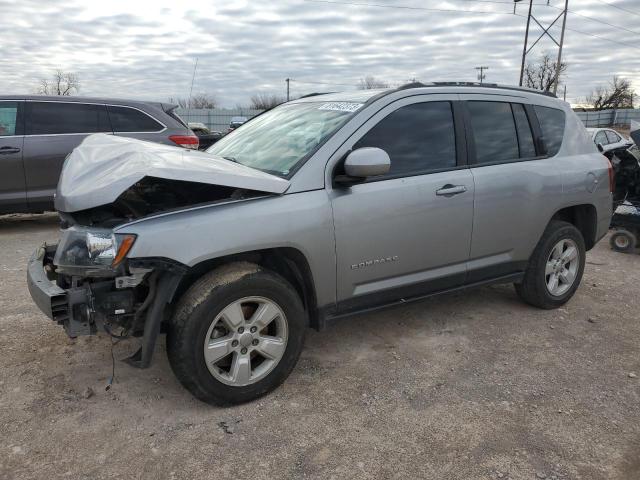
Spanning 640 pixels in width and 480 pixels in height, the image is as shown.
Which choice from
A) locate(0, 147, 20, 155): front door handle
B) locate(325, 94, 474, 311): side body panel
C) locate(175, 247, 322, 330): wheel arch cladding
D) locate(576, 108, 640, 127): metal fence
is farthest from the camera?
locate(576, 108, 640, 127): metal fence

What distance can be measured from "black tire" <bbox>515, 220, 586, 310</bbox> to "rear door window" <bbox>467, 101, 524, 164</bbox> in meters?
0.77

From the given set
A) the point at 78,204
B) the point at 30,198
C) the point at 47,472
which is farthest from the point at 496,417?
the point at 30,198

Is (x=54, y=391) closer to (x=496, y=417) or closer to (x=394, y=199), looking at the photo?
(x=394, y=199)

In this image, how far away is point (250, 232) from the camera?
2.89 metres

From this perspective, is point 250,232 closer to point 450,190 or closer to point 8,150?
point 450,190

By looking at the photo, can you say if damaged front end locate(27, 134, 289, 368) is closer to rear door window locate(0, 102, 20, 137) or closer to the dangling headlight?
the dangling headlight

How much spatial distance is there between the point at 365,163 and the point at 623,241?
5.68m

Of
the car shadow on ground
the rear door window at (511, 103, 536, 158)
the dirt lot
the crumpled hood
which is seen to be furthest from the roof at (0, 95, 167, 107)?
the rear door window at (511, 103, 536, 158)

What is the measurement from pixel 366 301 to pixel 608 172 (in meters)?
2.80

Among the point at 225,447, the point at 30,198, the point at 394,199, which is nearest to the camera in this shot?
the point at 225,447

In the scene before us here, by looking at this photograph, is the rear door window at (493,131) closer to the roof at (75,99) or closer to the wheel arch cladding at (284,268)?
the wheel arch cladding at (284,268)

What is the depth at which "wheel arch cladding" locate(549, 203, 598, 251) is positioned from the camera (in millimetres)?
4723

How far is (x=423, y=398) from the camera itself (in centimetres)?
319

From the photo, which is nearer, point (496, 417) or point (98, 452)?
point (98, 452)
